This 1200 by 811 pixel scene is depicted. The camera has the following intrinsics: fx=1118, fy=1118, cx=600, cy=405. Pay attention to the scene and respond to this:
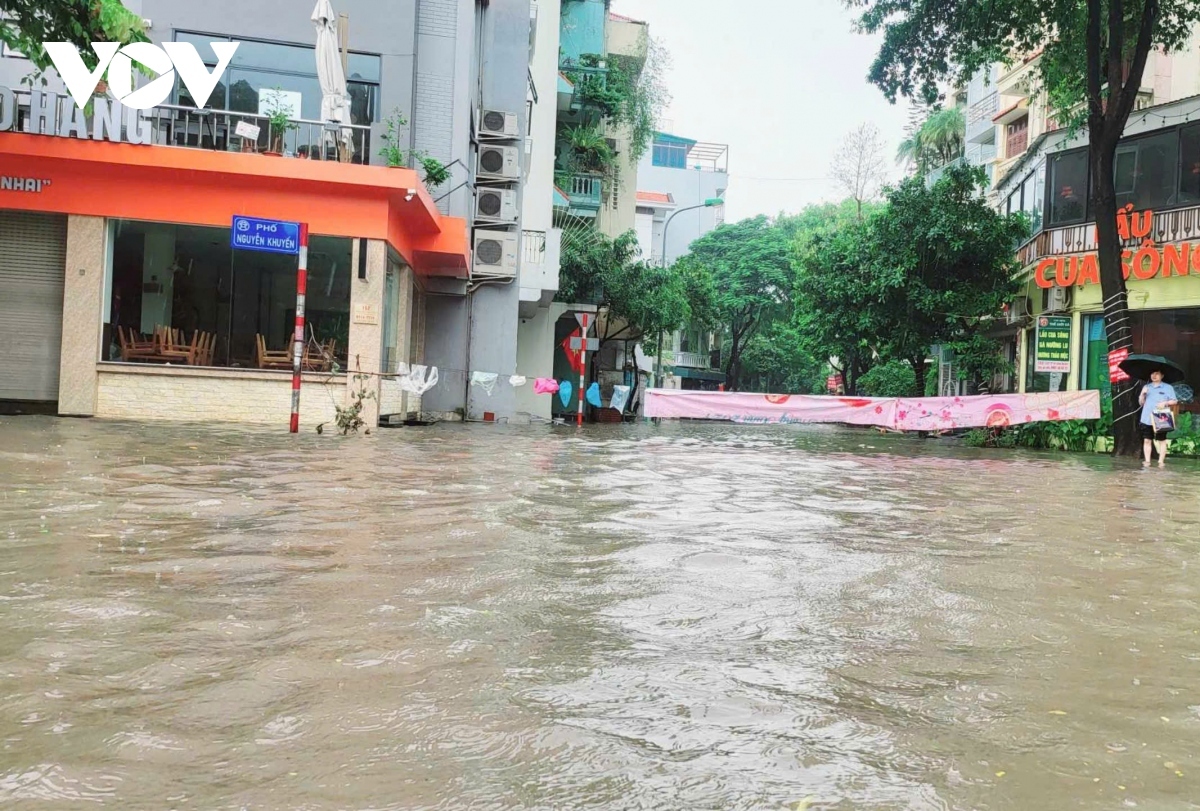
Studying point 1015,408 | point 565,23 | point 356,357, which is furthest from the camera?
point 565,23

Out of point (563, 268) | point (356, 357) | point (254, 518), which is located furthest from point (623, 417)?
point (254, 518)

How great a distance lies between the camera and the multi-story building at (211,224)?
1794 centimetres

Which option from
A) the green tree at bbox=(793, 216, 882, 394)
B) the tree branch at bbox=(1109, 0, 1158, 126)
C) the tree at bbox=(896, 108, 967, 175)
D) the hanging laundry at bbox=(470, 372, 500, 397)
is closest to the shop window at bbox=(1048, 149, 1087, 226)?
the green tree at bbox=(793, 216, 882, 394)

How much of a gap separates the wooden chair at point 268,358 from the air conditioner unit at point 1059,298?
62.1 ft

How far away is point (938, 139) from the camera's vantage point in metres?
55.1

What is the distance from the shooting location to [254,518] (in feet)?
24.0

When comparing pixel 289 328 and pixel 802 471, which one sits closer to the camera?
pixel 802 471

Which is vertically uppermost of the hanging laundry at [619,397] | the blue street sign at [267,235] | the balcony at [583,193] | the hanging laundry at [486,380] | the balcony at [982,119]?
the balcony at [982,119]

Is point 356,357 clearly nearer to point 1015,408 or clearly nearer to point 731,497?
point 731,497

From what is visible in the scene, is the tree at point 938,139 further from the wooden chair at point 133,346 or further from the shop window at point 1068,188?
the wooden chair at point 133,346

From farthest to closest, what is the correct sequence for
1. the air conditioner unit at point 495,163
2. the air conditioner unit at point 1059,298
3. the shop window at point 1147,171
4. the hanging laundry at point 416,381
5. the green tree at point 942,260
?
the green tree at point 942,260 < the air conditioner unit at point 1059,298 < the shop window at point 1147,171 < the air conditioner unit at point 495,163 < the hanging laundry at point 416,381

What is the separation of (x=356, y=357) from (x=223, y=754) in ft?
53.8

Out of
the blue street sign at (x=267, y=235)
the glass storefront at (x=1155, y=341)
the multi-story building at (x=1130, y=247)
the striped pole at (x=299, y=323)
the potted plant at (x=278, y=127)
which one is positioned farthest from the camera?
the multi-story building at (x=1130, y=247)

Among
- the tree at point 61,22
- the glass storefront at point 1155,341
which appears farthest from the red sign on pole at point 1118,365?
the tree at point 61,22
